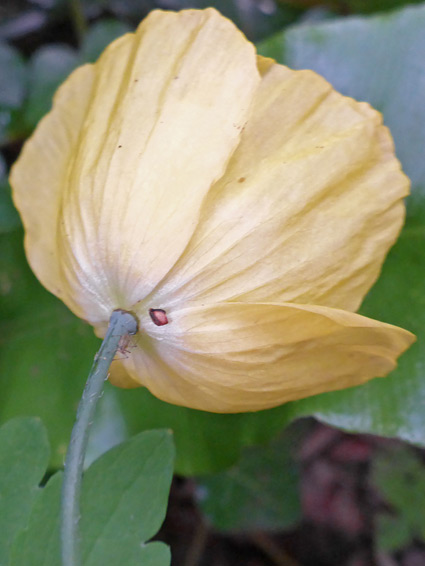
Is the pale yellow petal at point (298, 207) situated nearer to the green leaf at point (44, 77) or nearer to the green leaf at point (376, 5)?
the green leaf at point (44, 77)

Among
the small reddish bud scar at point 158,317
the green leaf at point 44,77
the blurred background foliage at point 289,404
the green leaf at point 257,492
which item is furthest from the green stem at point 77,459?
the green leaf at point 257,492

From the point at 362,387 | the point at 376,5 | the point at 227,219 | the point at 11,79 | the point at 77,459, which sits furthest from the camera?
the point at 376,5

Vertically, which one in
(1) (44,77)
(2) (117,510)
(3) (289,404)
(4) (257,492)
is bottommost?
(4) (257,492)

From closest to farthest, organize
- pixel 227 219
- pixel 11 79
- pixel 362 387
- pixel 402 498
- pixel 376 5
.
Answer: pixel 227 219 < pixel 362 387 < pixel 11 79 < pixel 376 5 < pixel 402 498

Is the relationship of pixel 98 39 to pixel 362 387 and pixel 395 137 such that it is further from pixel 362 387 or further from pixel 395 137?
pixel 362 387

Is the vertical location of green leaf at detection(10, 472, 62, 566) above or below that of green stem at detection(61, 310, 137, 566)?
below

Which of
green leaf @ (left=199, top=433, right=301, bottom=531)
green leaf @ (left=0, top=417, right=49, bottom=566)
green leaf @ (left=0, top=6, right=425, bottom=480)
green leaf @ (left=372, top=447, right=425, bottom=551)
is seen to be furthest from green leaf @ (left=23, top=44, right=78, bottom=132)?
green leaf @ (left=372, top=447, right=425, bottom=551)

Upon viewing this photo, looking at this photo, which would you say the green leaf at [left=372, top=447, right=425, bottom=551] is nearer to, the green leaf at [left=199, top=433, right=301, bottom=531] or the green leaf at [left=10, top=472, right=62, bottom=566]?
the green leaf at [left=199, top=433, right=301, bottom=531]

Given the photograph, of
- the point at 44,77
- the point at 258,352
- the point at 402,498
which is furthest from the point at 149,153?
the point at 402,498
